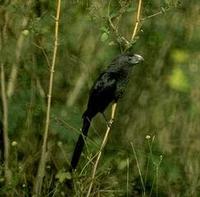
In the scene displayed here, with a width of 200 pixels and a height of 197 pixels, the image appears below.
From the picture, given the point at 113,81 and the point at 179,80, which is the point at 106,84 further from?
the point at 179,80

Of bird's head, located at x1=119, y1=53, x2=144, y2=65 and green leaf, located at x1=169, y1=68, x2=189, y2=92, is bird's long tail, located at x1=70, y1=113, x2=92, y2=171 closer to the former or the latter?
bird's head, located at x1=119, y1=53, x2=144, y2=65

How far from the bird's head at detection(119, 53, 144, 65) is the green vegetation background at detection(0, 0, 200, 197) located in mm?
840

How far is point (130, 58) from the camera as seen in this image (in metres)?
3.58

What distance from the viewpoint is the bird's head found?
11.7ft

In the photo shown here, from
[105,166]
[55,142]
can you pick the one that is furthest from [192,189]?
[55,142]

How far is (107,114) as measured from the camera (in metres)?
4.79

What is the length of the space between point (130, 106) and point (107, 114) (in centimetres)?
19

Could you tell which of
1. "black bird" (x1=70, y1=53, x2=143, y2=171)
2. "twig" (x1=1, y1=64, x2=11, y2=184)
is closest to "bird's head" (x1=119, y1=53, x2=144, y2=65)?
"black bird" (x1=70, y1=53, x2=143, y2=171)

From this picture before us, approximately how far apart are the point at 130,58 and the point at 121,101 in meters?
1.22

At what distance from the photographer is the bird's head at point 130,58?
3561mm

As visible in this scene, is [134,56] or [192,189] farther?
[192,189]

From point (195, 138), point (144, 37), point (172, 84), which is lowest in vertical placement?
point (195, 138)

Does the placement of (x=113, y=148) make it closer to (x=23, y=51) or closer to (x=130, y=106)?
(x=130, y=106)

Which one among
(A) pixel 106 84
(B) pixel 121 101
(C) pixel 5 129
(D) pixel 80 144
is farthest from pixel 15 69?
(A) pixel 106 84
